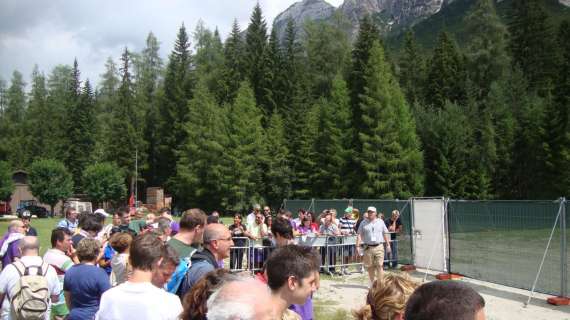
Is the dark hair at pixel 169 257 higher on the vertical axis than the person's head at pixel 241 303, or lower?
lower

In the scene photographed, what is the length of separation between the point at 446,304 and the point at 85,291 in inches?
156

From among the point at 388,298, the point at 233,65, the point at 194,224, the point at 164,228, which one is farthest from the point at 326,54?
the point at 388,298

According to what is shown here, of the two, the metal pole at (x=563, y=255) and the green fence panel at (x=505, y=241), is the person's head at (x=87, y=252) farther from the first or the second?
the green fence panel at (x=505, y=241)

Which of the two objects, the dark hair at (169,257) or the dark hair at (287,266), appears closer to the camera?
the dark hair at (287,266)

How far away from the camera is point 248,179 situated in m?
57.0

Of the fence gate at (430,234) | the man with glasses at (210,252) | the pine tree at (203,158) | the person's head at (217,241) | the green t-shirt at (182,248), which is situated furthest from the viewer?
the pine tree at (203,158)

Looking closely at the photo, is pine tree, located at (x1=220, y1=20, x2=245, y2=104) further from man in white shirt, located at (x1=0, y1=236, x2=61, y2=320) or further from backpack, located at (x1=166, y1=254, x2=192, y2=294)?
backpack, located at (x1=166, y1=254, x2=192, y2=294)

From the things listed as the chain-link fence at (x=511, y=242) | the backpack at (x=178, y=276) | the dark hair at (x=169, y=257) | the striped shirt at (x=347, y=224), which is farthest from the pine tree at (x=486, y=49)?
the dark hair at (x=169, y=257)

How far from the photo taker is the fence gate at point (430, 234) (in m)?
14.0

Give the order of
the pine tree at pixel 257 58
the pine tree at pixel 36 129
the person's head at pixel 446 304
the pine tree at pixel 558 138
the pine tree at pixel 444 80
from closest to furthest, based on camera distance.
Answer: the person's head at pixel 446 304, the pine tree at pixel 558 138, the pine tree at pixel 444 80, the pine tree at pixel 257 58, the pine tree at pixel 36 129

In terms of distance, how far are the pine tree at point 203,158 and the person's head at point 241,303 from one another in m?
55.5

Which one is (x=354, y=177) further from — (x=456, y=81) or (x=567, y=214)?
(x=567, y=214)

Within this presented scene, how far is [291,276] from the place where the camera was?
10.1ft

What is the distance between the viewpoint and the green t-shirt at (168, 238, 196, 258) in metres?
4.55
